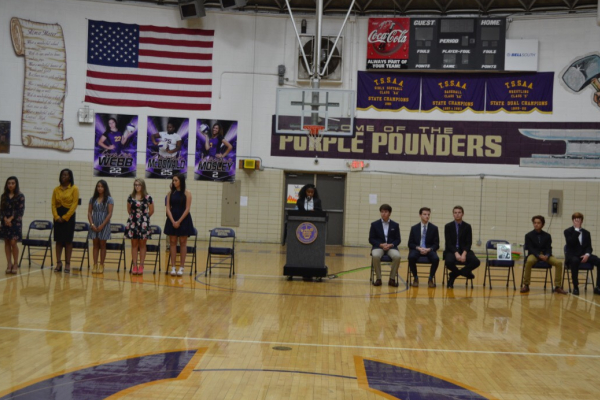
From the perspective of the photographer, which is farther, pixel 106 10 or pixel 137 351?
pixel 106 10

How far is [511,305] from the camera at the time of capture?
29.9 ft

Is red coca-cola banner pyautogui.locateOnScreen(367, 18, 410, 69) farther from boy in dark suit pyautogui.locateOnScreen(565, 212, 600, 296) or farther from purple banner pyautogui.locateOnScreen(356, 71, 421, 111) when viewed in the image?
boy in dark suit pyautogui.locateOnScreen(565, 212, 600, 296)

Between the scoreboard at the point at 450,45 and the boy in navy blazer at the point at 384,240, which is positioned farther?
the scoreboard at the point at 450,45

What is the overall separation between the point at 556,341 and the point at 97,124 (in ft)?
49.3

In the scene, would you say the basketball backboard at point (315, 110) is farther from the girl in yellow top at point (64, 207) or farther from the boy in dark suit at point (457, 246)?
the girl in yellow top at point (64, 207)

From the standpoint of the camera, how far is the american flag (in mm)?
18609

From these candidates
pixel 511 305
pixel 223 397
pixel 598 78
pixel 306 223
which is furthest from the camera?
pixel 598 78

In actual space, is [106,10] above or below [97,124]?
above

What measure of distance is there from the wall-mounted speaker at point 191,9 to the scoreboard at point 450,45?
16.6 ft

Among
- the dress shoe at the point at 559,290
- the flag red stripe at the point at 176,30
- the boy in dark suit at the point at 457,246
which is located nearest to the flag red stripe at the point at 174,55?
the flag red stripe at the point at 176,30

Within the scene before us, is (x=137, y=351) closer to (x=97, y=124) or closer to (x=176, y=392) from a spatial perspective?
(x=176, y=392)

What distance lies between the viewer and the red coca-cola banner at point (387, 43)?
1873cm

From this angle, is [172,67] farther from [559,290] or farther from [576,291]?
[576,291]

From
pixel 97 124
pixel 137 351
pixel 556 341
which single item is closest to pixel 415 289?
pixel 556 341
